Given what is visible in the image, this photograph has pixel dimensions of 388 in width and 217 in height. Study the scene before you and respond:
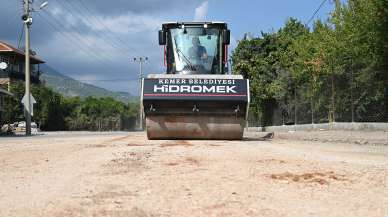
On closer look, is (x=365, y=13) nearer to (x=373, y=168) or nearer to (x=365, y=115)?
(x=365, y=115)

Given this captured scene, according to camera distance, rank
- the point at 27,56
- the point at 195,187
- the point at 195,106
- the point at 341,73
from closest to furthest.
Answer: the point at 195,187, the point at 195,106, the point at 341,73, the point at 27,56

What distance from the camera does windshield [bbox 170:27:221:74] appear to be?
16219mm

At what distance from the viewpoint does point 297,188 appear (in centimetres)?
568

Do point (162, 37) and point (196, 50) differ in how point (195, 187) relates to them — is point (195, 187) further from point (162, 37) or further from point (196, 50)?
point (162, 37)

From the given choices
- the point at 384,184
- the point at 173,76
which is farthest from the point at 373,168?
the point at 173,76

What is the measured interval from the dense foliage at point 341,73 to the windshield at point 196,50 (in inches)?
251

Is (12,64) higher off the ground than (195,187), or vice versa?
(12,64)

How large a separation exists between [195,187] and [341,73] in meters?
17.1

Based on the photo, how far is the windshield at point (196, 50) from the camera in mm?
16219

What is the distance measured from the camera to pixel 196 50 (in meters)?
16.4

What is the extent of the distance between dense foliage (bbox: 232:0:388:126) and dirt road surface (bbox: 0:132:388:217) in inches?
486

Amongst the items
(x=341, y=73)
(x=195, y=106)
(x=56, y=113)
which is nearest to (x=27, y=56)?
(x=341, y=73)

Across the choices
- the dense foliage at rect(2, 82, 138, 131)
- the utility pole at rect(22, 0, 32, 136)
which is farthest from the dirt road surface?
the dense foliage at rect(2, 82, 138, 131)

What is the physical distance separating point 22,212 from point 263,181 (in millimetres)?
2585
